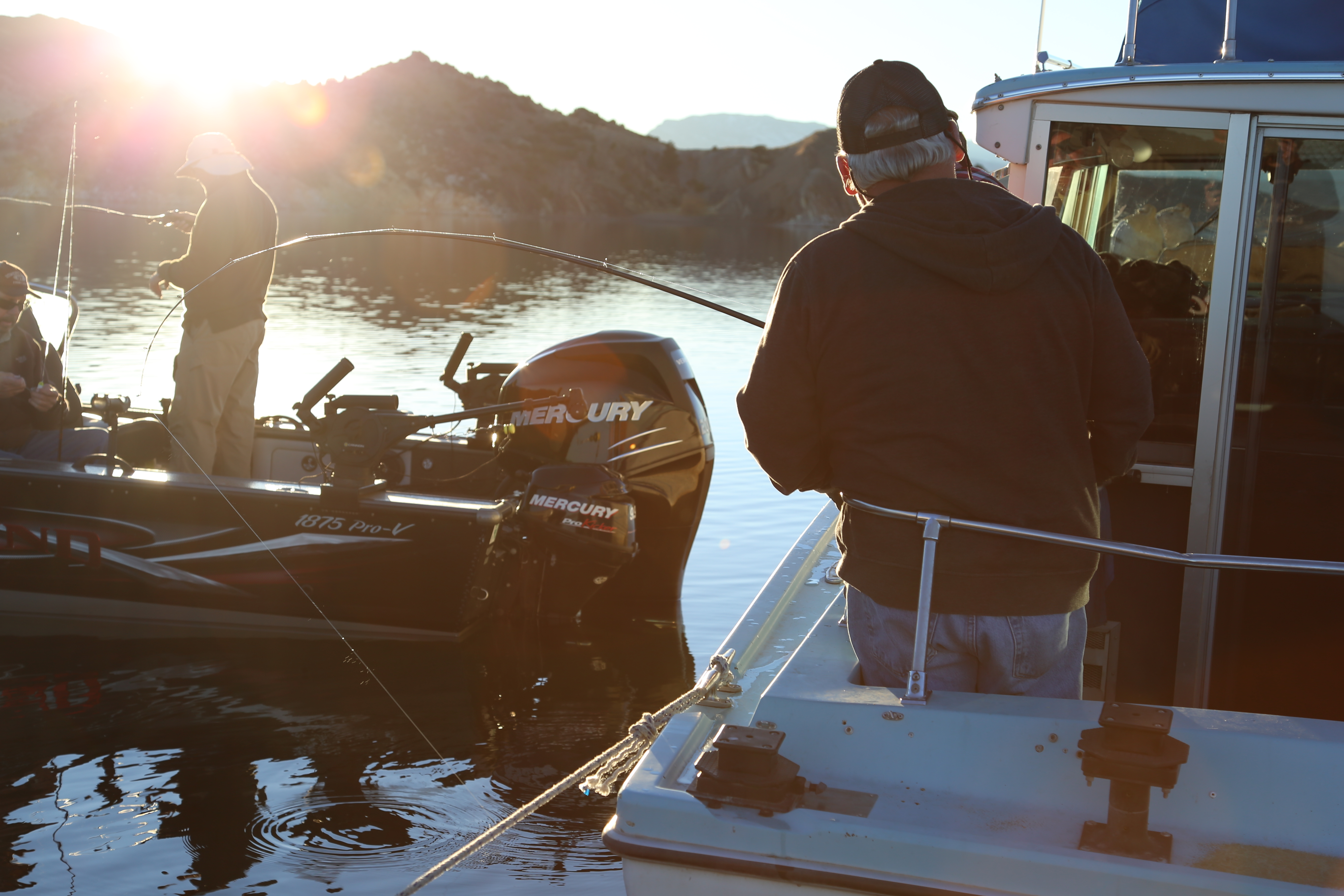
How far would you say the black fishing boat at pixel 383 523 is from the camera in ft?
17.3

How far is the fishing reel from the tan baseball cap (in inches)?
63.5

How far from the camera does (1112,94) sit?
10.1 feet

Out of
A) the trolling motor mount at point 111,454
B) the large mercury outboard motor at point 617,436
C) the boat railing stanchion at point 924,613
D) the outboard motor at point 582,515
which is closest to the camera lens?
the boat railing stanchion at point 924,613

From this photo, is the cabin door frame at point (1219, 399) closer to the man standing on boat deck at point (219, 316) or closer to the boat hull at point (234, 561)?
the boat hull at point (234, 561)

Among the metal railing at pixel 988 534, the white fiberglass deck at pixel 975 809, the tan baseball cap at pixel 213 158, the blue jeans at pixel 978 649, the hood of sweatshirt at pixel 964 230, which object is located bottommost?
the white fiberglass deck at pixel 975 809

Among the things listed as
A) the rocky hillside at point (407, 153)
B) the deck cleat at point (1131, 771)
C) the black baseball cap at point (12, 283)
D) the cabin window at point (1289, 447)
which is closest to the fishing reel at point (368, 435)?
the black baseball cap at point (12, 283)

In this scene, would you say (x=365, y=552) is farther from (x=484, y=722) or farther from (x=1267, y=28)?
(x=1267, y=28)

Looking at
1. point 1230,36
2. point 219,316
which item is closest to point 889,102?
point 1230,36

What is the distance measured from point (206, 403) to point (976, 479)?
502cm

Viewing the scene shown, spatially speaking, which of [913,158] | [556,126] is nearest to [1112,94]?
[913,158]

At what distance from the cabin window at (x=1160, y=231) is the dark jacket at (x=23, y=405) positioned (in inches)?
187

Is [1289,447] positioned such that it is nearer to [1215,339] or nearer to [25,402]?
[1215,339]

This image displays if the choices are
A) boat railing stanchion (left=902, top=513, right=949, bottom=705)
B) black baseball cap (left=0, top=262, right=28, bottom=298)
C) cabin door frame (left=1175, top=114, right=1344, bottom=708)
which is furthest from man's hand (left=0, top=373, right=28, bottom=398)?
cabin door frame (left=1175, top=114, right=1344, bottom=708)

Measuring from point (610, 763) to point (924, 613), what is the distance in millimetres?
689
